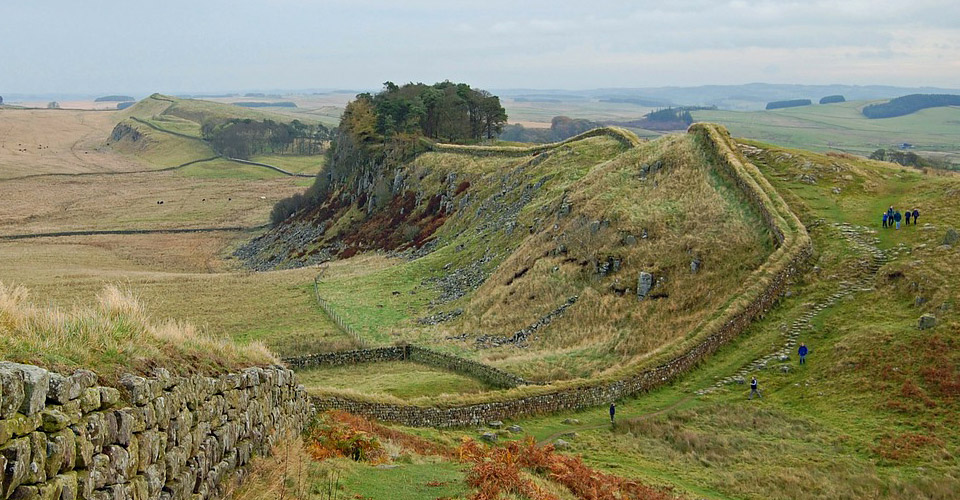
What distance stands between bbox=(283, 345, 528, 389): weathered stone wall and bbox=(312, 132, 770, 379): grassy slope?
1.74 m

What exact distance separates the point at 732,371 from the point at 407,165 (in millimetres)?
70862

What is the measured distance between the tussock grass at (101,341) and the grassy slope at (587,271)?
72.7ft

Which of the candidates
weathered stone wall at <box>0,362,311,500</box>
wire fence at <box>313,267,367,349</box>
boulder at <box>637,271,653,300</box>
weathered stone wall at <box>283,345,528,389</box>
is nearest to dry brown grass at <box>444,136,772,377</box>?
boulder at <box>637,271,653,300</box>

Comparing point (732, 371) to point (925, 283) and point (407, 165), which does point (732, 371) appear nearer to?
point (925, 283)

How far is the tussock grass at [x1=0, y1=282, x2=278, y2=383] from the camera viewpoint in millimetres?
9352

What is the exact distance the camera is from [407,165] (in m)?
96.0

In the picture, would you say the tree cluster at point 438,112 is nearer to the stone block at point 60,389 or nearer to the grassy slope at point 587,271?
the grassy slope at point 587,271

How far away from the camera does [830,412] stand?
81.7ft

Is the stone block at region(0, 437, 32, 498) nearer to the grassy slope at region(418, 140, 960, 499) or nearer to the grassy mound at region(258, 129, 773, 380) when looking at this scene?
the grassy slope at region(418, 140, 960, 499)

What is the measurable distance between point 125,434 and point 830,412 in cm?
2286

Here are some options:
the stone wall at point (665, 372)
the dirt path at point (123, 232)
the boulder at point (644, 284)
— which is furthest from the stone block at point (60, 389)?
the dirt path at point (123, 232)

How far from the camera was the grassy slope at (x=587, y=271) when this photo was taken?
1436 inches

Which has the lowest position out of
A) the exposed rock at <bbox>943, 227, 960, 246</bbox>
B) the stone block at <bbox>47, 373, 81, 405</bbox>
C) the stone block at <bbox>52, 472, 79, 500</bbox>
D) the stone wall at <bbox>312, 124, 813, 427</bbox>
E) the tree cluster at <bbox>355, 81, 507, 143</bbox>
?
the stone wall at <bbox>312, 124, 813, 427</bbox>

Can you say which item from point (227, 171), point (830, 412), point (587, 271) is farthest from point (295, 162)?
point (830, 412)
